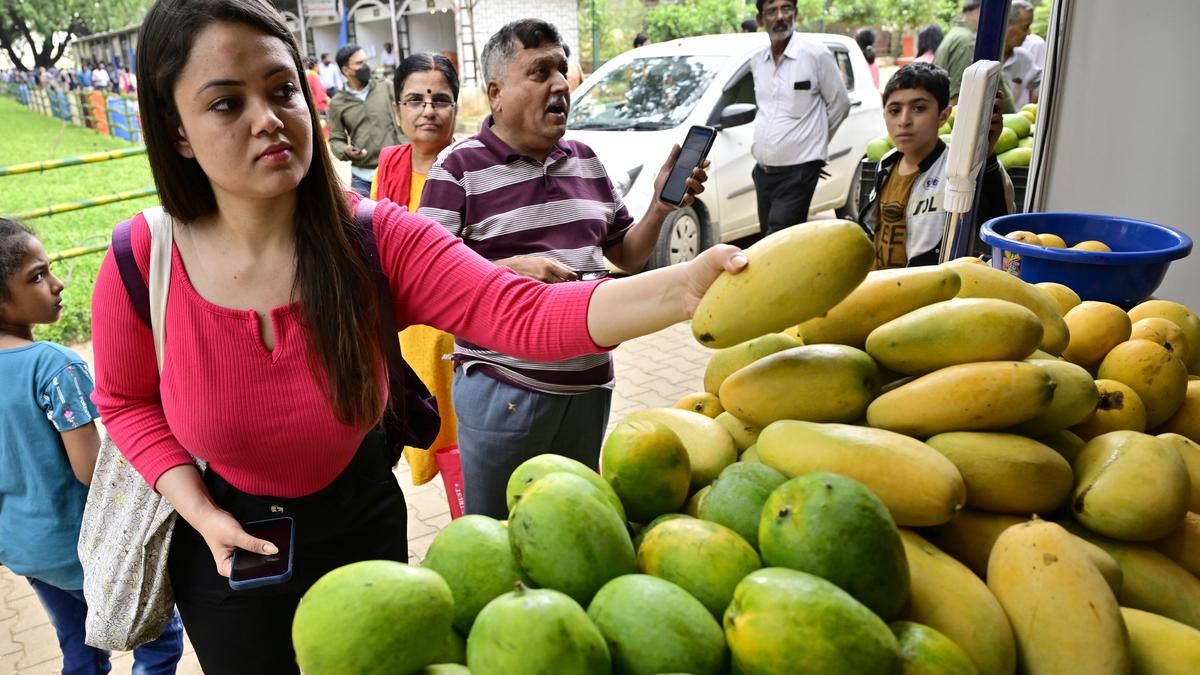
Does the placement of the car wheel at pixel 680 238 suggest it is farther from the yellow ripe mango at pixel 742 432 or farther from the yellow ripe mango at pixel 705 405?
the yellow ripe mango at pixel 742 432

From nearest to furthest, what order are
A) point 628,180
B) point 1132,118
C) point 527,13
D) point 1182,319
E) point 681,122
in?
1. point 1182,319
2. point 1132,118
3. point 628,180
4. point 681,122
5. point 527,13

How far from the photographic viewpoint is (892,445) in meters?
1.18

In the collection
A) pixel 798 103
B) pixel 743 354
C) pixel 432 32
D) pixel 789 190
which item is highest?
pixel 432 32

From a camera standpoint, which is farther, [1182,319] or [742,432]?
[1182,319]

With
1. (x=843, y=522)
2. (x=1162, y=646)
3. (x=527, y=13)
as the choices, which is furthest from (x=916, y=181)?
(x=527, y=13)

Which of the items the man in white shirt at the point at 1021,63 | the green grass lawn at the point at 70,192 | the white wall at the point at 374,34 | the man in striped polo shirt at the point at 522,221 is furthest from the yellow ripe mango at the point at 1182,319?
the white wall at the point at 374,34

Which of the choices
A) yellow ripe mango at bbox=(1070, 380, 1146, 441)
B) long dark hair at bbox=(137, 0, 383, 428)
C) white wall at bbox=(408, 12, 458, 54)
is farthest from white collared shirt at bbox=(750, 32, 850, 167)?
white wall at bbox=(408, 12, 458, 54)

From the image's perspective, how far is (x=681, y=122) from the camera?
641cm

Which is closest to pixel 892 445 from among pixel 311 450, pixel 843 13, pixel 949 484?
pixel 949 484

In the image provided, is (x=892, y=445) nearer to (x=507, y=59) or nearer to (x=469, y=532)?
(x=469, y=532)

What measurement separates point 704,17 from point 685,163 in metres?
17.7

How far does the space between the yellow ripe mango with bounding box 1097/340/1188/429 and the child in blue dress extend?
2.48 meters

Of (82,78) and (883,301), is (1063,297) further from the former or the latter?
(82,78)

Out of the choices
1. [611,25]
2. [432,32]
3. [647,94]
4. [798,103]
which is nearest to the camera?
[798,103]
